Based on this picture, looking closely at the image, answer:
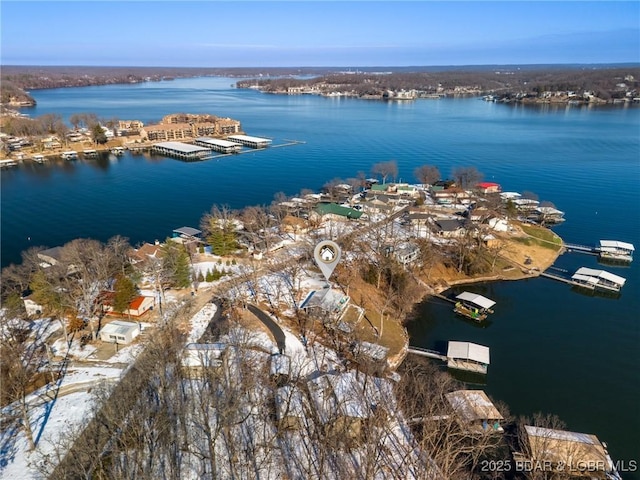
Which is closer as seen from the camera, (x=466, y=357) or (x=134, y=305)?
(x=466, y=357)

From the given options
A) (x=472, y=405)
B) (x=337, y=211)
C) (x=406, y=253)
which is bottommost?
(x=472, y=405)

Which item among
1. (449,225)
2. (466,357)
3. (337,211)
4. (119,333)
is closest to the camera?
(119,333)

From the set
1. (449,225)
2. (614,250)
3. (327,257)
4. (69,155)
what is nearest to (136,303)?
(327,257)

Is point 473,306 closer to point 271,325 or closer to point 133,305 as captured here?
point 271,325

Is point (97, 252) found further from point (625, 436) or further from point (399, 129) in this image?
point (399, 129)

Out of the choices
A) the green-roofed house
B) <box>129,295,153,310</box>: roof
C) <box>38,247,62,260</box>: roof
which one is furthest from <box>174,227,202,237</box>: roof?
<box>129,295,153,310</box>: roof
